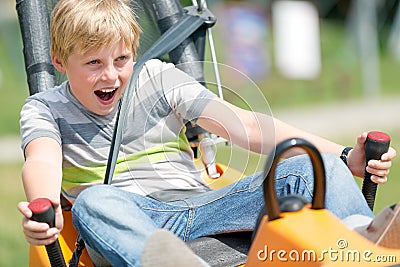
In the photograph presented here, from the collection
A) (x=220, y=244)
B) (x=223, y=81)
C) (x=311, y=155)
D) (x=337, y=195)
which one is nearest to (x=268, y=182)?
(x=311, y=155)

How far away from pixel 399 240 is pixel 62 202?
1014mm

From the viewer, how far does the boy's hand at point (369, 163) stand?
1.97 m

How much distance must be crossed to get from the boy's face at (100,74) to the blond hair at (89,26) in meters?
0.02

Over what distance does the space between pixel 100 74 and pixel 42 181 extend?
1.02ft

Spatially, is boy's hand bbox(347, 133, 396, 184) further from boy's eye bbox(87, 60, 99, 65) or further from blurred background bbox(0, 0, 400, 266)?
blurred background bbox(0, 0, 400, 266)

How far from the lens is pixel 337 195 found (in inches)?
68.1

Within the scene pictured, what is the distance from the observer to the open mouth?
206 centimetres

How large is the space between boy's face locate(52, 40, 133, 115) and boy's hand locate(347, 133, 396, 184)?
23.1 inches

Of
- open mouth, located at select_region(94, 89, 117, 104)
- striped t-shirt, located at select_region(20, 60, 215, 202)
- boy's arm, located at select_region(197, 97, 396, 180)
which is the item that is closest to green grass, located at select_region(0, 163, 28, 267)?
striped t-shirt, located at select_region(20, 60, 215, 202)

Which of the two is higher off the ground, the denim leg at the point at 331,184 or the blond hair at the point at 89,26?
the blond hair at the point at 89,26

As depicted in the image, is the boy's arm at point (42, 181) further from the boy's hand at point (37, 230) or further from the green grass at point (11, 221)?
the green grass at point (11, 221)

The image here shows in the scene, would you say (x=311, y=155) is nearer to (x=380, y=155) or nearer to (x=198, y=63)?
(x=380, y=155)

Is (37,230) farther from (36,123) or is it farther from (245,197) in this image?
(245,197)

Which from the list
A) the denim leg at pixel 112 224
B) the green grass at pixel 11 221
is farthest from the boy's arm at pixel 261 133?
the green grass at pixel 11 221
